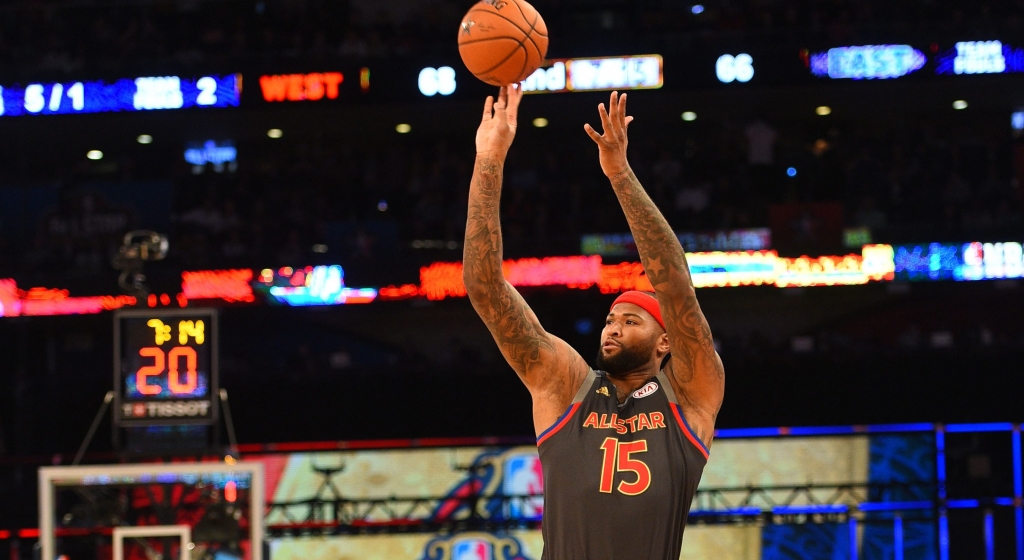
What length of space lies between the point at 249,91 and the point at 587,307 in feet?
16.6

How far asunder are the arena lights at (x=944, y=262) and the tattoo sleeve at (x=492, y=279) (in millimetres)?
12021

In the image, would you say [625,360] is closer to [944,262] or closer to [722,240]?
[722,240]

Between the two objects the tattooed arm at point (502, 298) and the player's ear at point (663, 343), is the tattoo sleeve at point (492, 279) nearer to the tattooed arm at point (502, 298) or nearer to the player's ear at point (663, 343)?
the tattooed arm at point (502, 298)

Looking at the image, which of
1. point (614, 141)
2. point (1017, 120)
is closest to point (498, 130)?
point (614, 141)

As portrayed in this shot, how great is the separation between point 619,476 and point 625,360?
352mm

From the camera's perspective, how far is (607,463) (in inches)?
131

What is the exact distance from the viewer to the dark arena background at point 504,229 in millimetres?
11391

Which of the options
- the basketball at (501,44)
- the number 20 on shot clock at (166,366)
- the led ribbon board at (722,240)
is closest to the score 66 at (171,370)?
the number 20 on shot clock at (166,366)

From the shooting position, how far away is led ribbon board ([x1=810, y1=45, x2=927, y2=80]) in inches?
586

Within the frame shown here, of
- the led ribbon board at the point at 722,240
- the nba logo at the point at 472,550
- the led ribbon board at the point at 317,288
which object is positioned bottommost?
the nba logo at the point at 472,550

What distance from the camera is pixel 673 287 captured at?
10.9ft

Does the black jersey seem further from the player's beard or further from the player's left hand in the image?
the player's left hand

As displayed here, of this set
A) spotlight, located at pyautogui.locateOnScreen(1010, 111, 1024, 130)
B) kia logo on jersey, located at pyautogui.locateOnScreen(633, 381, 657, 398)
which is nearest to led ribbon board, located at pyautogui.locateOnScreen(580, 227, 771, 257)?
spotlight, located at pyautogui.locateOnScreen(1010, 111, 1024, 130)

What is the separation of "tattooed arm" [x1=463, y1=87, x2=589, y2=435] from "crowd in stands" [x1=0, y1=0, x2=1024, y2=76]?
11.6 metres
